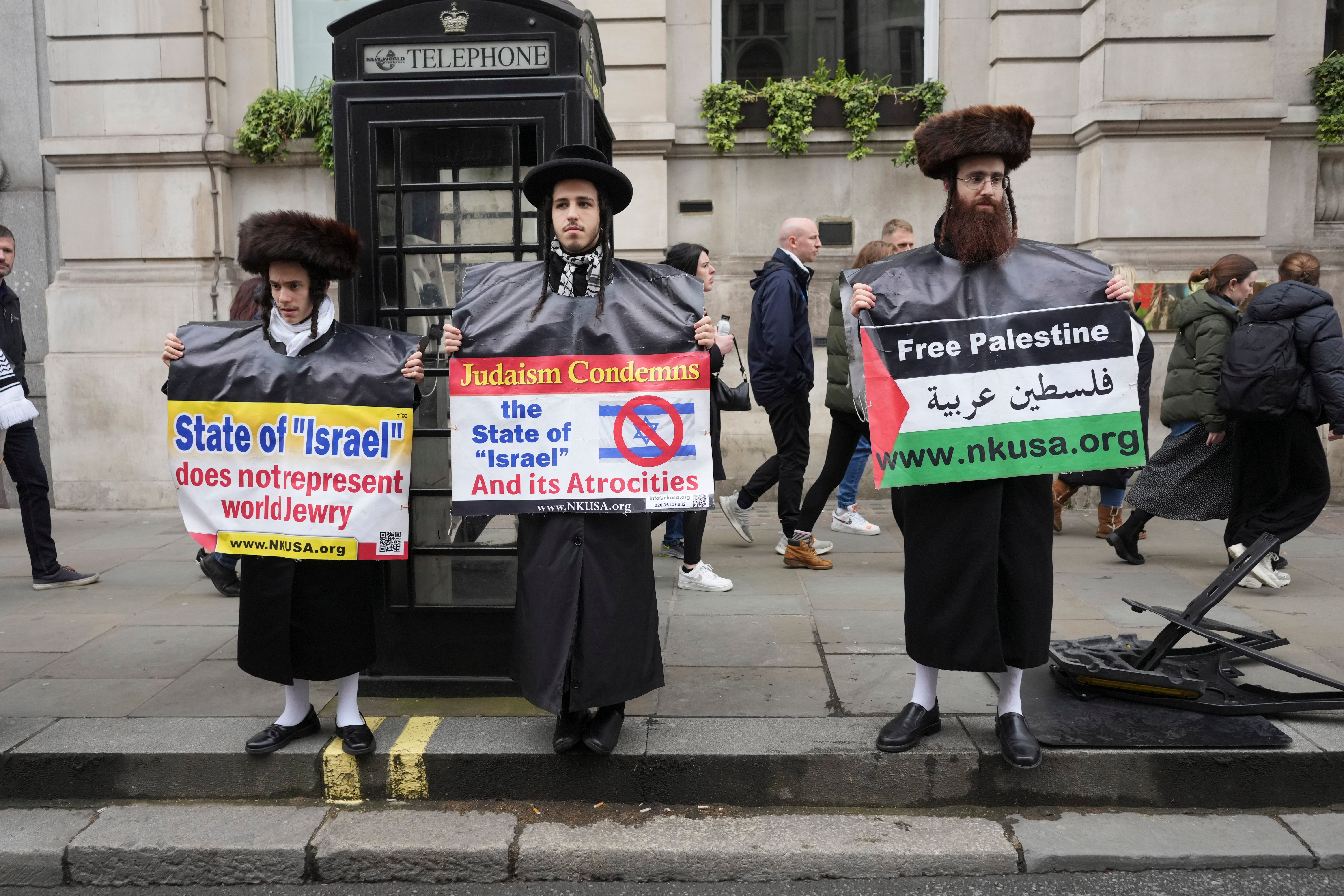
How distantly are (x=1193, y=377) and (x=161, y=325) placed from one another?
25.1 ft

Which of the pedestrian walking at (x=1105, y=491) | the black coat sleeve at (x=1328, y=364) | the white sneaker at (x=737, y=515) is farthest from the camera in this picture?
the white sneaker at (x=737, y=515)

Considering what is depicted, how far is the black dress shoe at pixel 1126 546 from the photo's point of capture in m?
6.61

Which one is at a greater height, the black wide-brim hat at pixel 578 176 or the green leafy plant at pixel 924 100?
the green leafy plant at pixel 924 100

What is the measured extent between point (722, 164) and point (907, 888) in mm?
6843

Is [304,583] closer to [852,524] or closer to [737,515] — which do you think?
[737,515]

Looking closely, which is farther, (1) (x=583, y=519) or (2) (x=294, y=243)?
(1) (x=583, y=519)

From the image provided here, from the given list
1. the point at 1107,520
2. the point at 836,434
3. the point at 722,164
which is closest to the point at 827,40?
the point at 722,164

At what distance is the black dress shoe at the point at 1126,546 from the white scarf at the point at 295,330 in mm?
4924

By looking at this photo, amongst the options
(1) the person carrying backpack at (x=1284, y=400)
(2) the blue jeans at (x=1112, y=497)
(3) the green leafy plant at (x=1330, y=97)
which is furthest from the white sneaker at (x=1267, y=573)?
(3) the green leafy plant at (x=1330, y=97)

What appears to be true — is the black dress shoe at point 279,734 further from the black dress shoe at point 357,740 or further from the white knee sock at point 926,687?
the white knee sock at point 926,687

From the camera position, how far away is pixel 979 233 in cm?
361

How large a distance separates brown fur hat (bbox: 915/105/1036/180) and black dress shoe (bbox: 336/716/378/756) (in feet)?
8.99

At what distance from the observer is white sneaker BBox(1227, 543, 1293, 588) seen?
597 centimetres

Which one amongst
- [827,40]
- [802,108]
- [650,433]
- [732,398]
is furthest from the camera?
[827,40]
